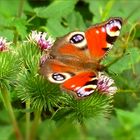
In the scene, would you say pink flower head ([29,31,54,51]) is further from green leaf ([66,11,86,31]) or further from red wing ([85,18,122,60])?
green leaf ([66,11,86,31])

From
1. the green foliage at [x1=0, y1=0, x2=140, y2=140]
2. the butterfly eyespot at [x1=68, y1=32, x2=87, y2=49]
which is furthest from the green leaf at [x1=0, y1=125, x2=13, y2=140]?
the butterfly eyespot at [x1=68, y1=32, x2=87, y2=49]

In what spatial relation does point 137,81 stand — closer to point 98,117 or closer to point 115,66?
point 115,66

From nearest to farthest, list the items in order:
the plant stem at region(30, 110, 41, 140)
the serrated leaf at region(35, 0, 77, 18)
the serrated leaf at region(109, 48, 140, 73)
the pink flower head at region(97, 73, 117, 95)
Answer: the pink flower head at region(97, 73, 117, 95)
the plant stem at region(30, 110, 41, 140)
the serrated leaf at region(109, 48, 140, 73)
the serrated leaf at region(35, 0, 77, 18)

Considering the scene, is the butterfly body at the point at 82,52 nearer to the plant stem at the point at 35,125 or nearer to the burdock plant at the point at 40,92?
the burdock plant at the point at 40,92

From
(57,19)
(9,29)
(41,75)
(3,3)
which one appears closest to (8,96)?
(41,75)

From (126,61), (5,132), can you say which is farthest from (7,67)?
(126,61)

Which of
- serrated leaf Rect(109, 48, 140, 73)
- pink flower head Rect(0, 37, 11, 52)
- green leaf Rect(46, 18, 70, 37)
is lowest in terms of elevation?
serrated leaf Rect(109, 48, 140, 73)

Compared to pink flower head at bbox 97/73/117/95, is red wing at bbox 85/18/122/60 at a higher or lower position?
higher
